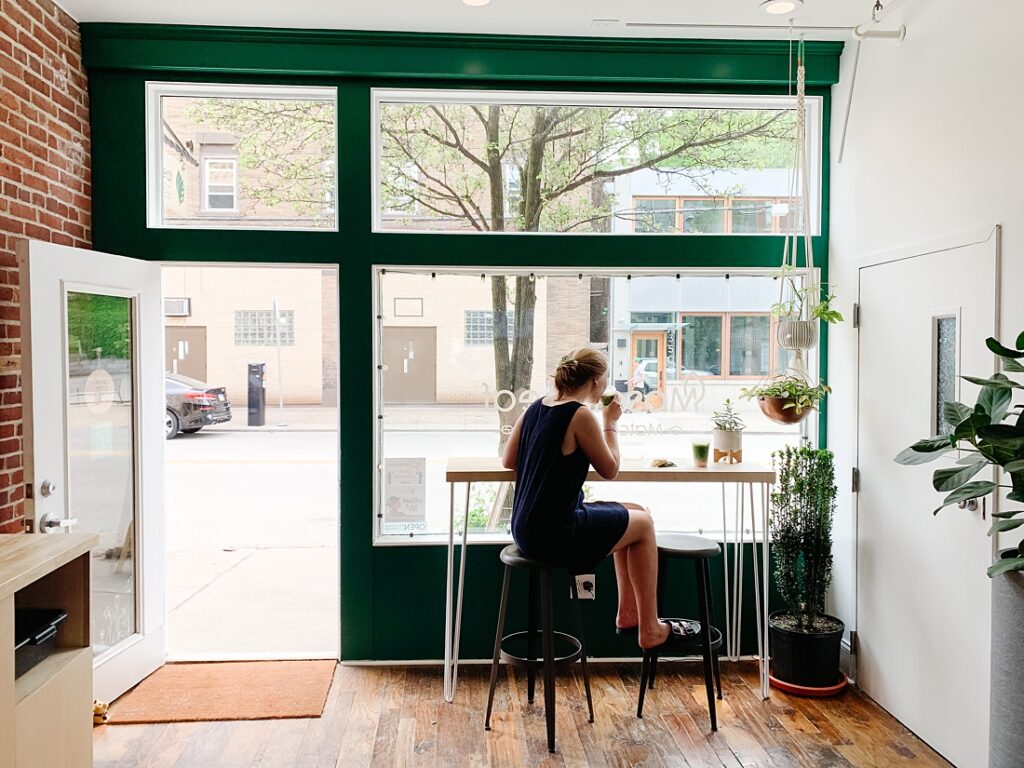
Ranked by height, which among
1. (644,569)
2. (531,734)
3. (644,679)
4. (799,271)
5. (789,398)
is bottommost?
(531,734)

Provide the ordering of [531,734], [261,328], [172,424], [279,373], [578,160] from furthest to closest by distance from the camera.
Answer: [261,328]
[279,373]
[172,424]
[578,160]
[531,734]

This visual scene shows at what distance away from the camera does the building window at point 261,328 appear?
999 centimetres

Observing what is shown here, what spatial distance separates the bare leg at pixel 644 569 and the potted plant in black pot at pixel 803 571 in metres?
0.71

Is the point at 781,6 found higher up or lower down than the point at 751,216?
higher up

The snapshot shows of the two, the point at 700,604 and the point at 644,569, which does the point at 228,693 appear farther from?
the point at 700,604

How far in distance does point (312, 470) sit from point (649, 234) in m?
6.22

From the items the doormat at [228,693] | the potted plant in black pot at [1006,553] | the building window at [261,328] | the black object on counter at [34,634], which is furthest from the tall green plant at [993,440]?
the building window at [261,328]

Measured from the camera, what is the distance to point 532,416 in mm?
3070

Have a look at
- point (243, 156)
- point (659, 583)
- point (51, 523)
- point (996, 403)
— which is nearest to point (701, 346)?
point (659, 583)

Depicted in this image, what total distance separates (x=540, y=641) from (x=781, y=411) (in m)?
1.43

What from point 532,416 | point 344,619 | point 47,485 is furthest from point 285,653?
point 532,416

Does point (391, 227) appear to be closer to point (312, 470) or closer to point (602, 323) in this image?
point (602, 323)

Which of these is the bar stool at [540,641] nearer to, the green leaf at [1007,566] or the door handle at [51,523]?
the green leaf at [1007,566]

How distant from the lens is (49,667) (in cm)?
188
